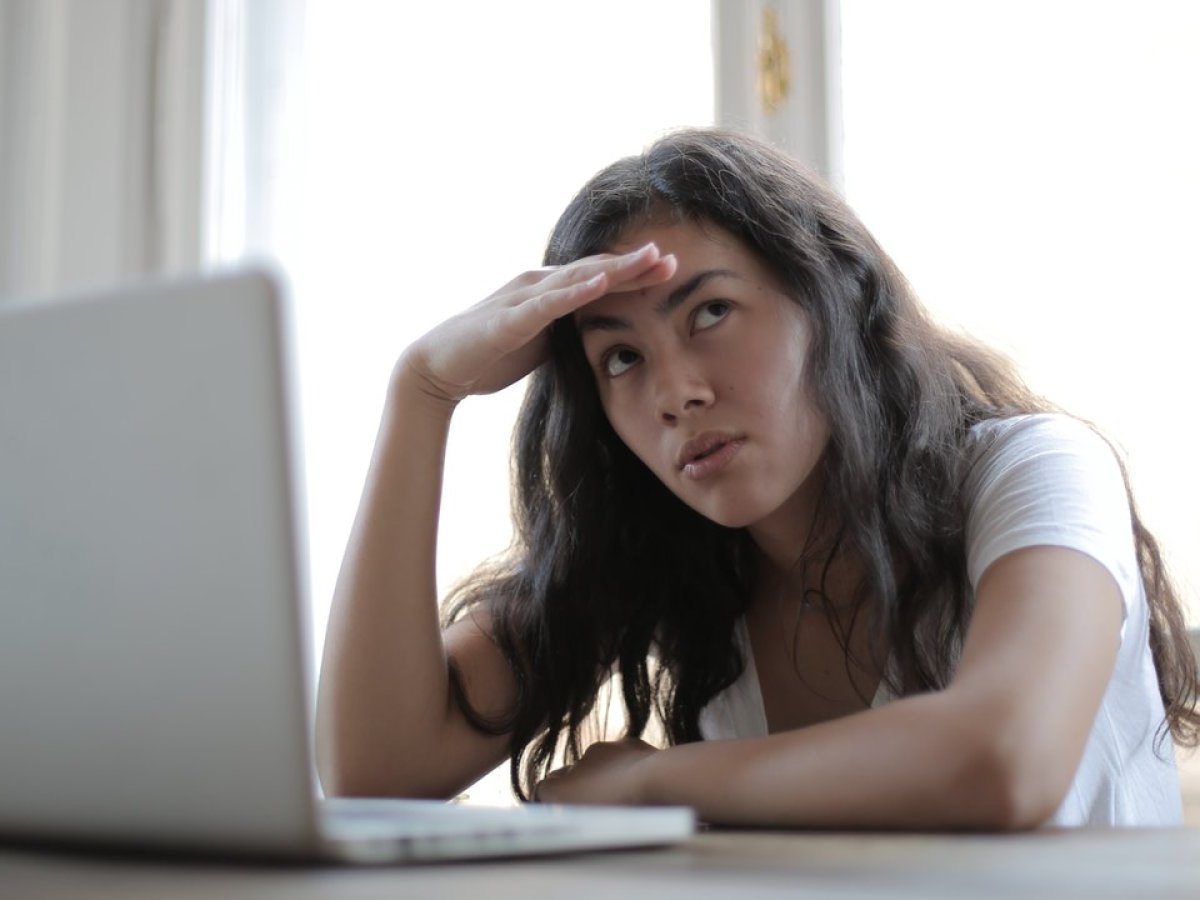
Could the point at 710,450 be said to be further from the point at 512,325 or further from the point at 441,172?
the point at 441,172

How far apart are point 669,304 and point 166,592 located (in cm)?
77

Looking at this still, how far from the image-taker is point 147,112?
2562mm

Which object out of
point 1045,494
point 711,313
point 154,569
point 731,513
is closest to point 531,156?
point 711,313

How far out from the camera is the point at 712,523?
5.07ft

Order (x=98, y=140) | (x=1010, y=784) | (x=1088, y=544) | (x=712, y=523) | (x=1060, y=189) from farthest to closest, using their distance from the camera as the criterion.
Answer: (x=98, y=140) → (x=1060, y=189) → (x=712, y=523) → (x=1088, y=544) → (x=1010, y=784)

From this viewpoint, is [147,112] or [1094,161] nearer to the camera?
[1094,161]

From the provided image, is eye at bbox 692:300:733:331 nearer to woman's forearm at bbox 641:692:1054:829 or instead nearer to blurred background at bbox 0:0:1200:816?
woman's forearm at bbox 641:692:1054:829

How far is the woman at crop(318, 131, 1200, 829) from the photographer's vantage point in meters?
1.25

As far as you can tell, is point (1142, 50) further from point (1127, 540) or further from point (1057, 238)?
point (1127, 540)

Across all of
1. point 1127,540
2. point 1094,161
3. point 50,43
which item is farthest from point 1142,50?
point 50,43

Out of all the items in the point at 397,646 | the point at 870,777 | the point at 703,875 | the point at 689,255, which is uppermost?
the point at 689,255

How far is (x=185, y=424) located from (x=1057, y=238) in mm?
1572

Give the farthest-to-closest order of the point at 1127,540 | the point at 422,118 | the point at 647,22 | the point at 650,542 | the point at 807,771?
the point at 422,118, the point at 647,22, the point at 650,542, the point at 1127,540, the point at 807,771

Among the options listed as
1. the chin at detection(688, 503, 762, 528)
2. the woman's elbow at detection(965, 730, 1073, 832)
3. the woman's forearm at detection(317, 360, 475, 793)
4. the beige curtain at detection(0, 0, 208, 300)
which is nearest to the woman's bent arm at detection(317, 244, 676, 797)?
the woman's forearm at detection(317, 360, 475, 793)
